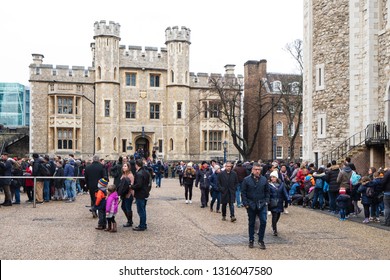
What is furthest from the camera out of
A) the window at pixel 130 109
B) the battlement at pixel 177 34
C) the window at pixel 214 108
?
the window at pixel 130 109

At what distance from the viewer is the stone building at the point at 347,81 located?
74.9 feet

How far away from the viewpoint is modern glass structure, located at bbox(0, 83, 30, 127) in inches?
3246

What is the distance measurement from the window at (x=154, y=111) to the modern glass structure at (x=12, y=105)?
141 ft

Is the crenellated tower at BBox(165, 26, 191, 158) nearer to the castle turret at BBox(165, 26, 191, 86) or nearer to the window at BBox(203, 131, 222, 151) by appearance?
the castle turret at BBox(165, 26, 191, 86)

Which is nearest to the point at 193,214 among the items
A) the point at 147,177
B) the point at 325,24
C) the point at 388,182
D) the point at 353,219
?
the point at 147,177

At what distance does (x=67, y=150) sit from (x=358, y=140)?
29616 millimetres

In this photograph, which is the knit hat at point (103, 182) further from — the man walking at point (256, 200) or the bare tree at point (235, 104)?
the bare tree at point (235, 104)

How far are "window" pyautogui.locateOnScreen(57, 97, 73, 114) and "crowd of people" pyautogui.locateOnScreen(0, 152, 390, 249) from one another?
24741 millimetres

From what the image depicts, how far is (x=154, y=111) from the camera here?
4866 cm

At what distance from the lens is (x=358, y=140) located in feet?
79.0

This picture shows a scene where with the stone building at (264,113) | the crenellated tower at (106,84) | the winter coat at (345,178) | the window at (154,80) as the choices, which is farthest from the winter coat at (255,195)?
the stone building at (264,113)

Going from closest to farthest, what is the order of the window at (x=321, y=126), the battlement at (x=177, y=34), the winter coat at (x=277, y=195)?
1. the winter coat at (x=277, y=195)
2. the window at (x=321, y=126)
3. the battlement at (x=177, y=34)

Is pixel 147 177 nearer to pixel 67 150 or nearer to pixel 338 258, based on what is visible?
pixel 338 258

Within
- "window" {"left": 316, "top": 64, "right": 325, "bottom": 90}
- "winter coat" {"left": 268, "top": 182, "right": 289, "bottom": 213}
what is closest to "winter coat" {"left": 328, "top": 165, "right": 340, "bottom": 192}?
"winter coat" {"left": 268, "top": 182, "right": 289, "bottom": 213}
